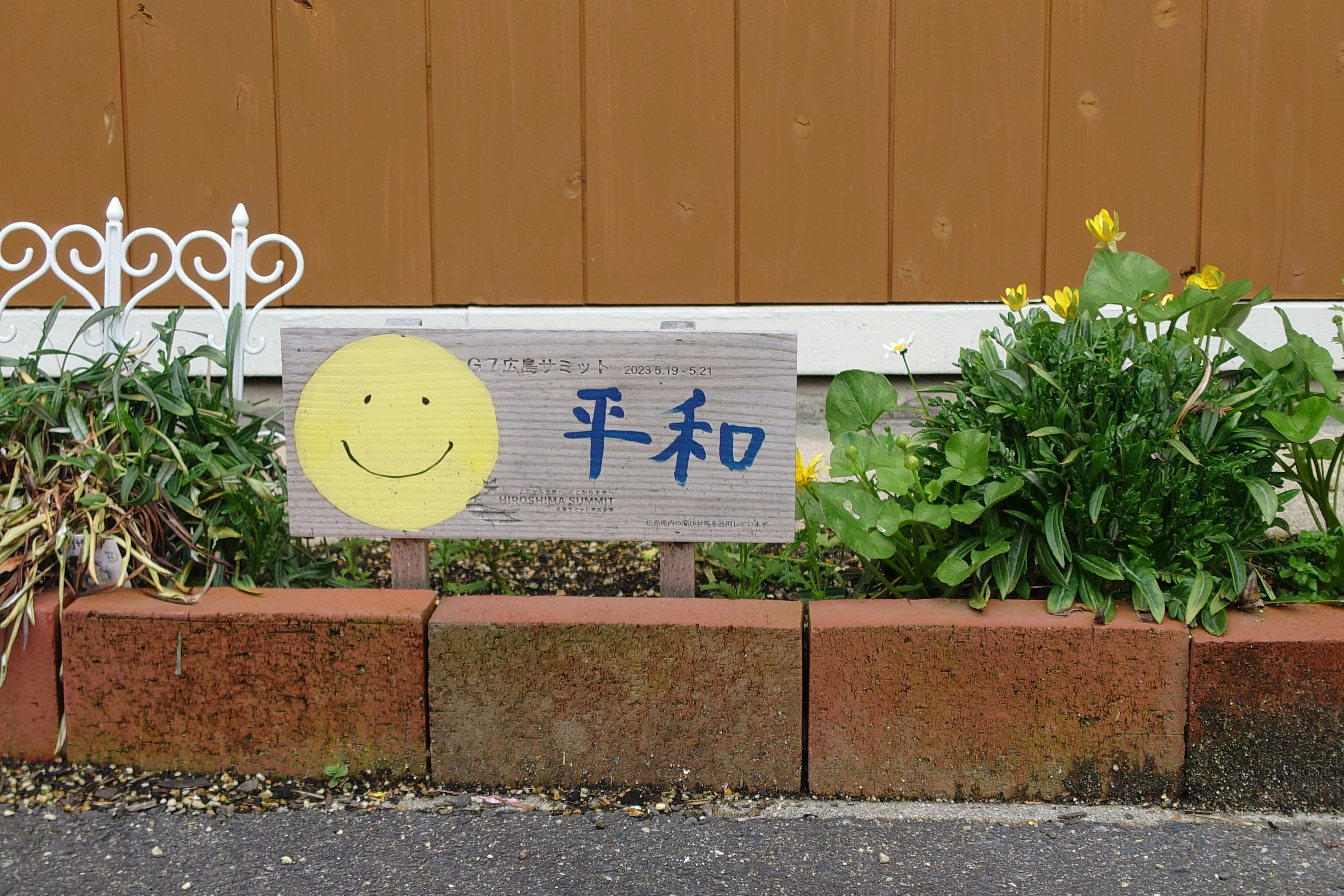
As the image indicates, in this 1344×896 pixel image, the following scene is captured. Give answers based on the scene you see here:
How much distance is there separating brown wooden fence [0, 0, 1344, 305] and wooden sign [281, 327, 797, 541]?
0.93 metres

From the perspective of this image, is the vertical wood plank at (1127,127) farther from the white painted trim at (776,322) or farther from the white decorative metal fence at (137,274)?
the white decorative metal fence at (137,274)

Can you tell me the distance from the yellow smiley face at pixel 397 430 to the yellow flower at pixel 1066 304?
4.11 ft

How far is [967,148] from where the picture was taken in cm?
317

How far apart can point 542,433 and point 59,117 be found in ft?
6.48

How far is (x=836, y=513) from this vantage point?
2318 millimetres

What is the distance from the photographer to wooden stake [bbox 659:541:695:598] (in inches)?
96.0

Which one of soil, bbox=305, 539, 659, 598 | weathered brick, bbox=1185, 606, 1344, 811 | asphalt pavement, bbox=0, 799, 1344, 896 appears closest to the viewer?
asphalt pavement, bbox=0, 799, 1344, 896

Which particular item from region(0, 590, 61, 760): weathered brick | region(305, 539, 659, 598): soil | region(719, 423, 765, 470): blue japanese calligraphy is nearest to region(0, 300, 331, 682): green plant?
region(0, 590, 61, 760): weathered brick

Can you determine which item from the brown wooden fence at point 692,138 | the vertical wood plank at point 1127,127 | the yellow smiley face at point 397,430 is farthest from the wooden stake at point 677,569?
the vertical wood plank at point 1127,127

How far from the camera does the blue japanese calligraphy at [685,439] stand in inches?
92.7

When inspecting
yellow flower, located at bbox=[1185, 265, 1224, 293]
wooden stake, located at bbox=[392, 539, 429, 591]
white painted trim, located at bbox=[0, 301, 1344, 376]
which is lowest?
wooden stake, located at bbox=[392, 539, 429, 591]

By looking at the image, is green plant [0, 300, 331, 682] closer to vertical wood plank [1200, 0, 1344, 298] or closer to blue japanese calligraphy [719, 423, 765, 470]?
blue japanese calligraphy [719, 423, 765, 470]

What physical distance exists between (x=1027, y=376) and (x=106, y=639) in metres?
1.98

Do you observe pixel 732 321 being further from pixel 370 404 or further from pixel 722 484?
pixel 370 404
